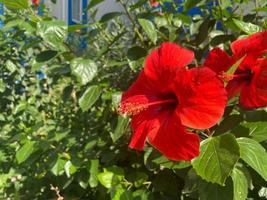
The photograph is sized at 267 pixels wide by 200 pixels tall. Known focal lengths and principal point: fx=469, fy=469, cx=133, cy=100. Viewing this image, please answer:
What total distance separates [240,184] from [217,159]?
5.7 inches

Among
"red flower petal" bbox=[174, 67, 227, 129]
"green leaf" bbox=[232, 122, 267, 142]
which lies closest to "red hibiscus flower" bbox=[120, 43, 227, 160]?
"red flower petal" bbox=[174, 67, 227, 129]

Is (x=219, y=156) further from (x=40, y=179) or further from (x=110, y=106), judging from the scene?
(x=40, y=179)

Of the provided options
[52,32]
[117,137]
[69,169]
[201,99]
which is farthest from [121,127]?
[201,99]

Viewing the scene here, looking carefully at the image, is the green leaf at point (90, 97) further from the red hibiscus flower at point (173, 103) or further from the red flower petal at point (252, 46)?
the red flower petal at point (252, 46)

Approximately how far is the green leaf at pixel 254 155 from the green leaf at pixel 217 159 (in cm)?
5

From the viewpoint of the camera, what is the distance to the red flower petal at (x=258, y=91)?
96cm

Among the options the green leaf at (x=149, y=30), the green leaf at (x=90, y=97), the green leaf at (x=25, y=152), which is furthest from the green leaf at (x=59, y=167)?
the green leaf at (x=149, y=30)

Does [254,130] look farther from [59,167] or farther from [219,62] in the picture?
[59,167]

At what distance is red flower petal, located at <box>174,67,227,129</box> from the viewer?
0.91 m

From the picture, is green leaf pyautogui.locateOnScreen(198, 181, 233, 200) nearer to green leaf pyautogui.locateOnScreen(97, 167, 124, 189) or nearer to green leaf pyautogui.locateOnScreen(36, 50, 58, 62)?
green leaf pyautogui.locateOnScreen(97, 167, 124, 189)

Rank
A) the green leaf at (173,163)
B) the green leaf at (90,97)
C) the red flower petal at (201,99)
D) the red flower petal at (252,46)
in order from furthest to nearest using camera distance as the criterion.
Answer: the green leaf at (90,97) → the green leaf at (173,163) → the red flower petal at (252,46) → the red flower petal at (201,99)

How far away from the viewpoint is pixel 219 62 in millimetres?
1089

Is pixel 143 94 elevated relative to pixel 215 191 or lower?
elevated

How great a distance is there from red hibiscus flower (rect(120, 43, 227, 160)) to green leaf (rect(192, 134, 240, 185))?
0.08 m
